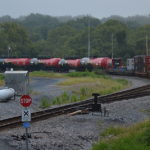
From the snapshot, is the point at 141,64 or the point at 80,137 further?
the point at 141,64

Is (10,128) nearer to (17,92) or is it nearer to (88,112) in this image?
(88,112)

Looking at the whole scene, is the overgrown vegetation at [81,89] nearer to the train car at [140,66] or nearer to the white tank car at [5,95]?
the white tank car at [5,95]

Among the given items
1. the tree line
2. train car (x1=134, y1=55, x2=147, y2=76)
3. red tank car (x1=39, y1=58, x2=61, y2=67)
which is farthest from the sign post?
the tree line

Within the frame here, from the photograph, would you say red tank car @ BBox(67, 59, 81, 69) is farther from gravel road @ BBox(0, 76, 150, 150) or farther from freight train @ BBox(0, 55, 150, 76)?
gravel road @ BBox(0, 76, 150, 150)

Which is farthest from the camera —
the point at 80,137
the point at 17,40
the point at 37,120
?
the point at 17,40

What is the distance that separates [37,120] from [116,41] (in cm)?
11699

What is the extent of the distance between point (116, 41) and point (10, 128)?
392ft

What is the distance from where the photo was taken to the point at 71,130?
1902 cm

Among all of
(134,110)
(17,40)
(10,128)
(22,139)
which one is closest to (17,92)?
(134,110)

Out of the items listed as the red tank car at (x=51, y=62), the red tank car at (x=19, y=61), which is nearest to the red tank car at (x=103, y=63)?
the red tank car at (x=51, y=62)

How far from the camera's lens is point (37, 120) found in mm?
21547

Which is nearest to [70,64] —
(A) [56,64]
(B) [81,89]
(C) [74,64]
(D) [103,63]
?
(C) [74,64]

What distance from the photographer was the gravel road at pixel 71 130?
16281mm

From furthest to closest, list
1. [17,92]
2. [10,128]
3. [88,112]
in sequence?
1. [17,92]
2. [88,112]
3. [10,128]
